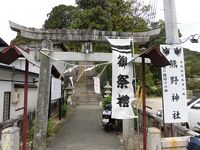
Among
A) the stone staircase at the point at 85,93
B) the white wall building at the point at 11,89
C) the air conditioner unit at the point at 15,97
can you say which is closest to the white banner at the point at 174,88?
the white wall building at the point at 11,89

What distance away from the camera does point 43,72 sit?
34.7ft

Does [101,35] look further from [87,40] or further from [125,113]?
[125,113]

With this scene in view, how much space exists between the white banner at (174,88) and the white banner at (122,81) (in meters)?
1.35

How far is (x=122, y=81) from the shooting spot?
28.2 ft

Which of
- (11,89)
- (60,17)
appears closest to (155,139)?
(11,89)

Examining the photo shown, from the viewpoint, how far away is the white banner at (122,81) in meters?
8.34

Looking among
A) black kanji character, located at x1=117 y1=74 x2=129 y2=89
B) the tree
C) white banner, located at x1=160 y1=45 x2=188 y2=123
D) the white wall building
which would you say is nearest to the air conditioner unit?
the white wall building

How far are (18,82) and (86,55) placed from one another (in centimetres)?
588

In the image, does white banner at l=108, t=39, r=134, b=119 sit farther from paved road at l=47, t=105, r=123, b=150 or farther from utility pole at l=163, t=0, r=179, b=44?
paved road at l=47, t=105, r=123, b=150

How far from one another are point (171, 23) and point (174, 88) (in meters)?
2.35

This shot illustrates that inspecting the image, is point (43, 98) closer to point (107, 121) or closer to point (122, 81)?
point (122, 81)

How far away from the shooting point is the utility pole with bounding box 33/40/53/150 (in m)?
10.3

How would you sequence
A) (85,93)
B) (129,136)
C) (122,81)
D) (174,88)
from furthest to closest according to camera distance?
(85,93) < (129,136) < (174,88) < (122,81)

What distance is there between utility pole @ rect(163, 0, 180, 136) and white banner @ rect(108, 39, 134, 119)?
174 centimetres
